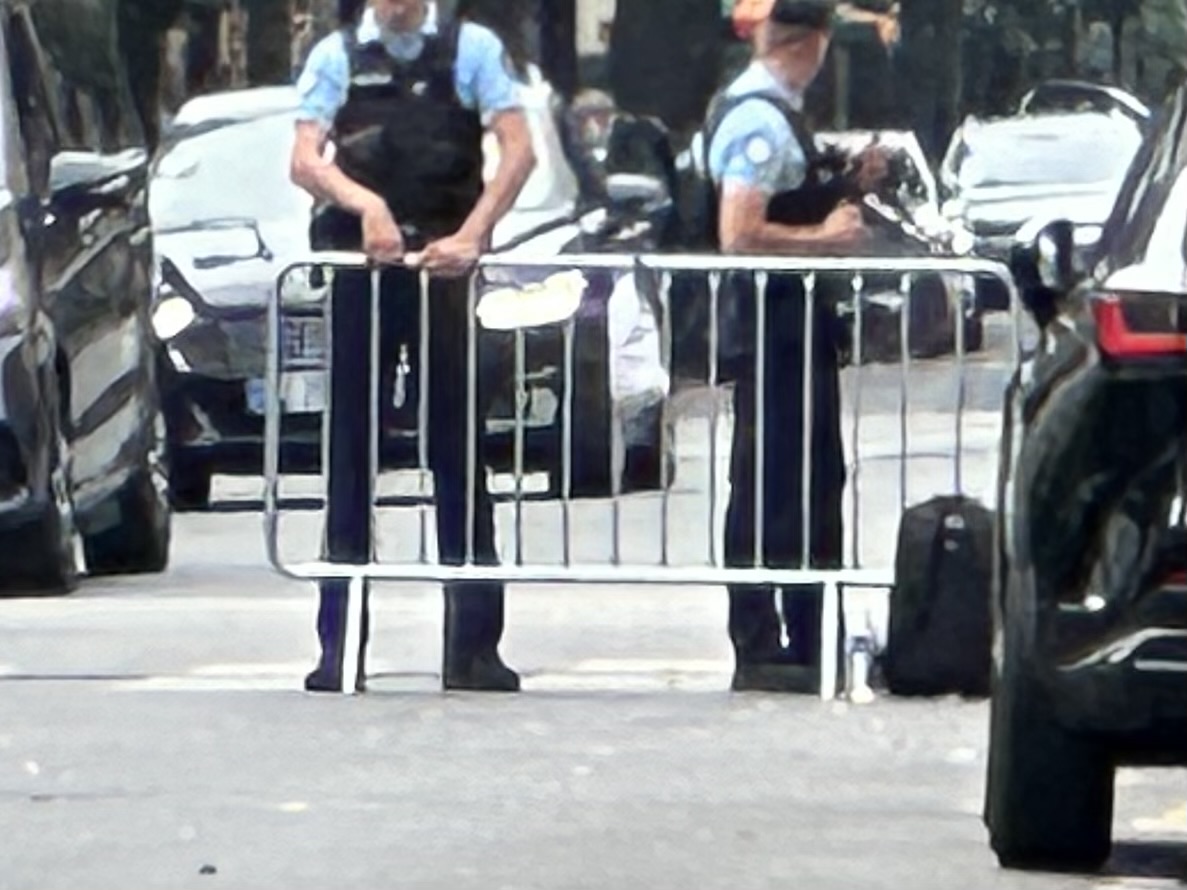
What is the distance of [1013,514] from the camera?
9094 millimetres

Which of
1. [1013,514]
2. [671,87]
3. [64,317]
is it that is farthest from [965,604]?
[671,87]

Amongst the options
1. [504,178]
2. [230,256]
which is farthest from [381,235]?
[230,256]

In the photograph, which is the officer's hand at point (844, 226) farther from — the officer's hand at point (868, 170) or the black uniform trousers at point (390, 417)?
the black uniform trousers at point (390, 417)

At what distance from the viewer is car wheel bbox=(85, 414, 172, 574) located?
15625 millimetres

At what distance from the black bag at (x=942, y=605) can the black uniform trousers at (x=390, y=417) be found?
43.1 inches

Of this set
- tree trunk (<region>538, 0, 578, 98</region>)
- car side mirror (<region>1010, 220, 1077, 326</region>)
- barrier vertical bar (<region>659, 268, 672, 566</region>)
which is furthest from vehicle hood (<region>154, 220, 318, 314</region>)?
tree trunk (<region>538, 0, 578, 98</region>)

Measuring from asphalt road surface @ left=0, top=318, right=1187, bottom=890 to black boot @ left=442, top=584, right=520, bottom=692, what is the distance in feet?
0.35

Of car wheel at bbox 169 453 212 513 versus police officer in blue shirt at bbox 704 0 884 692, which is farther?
car wheel at bbox 169 453 212 513

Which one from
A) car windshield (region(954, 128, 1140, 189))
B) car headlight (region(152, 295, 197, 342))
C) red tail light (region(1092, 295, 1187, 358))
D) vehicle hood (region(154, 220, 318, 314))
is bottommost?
car windshield (region(954, 128, 1140, 189))

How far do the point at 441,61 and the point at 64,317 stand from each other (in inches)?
137

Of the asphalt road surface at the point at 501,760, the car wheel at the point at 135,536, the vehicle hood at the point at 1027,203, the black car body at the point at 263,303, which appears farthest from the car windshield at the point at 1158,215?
the vehicle hood at the point at 1027,203

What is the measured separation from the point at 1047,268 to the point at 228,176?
11.3 m

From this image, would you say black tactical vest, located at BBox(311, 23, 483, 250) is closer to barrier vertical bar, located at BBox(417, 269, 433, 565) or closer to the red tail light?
barrier vertical bar, located at BBox(417, 269, 433, 565)

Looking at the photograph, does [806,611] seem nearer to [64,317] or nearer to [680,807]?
[680,807]
